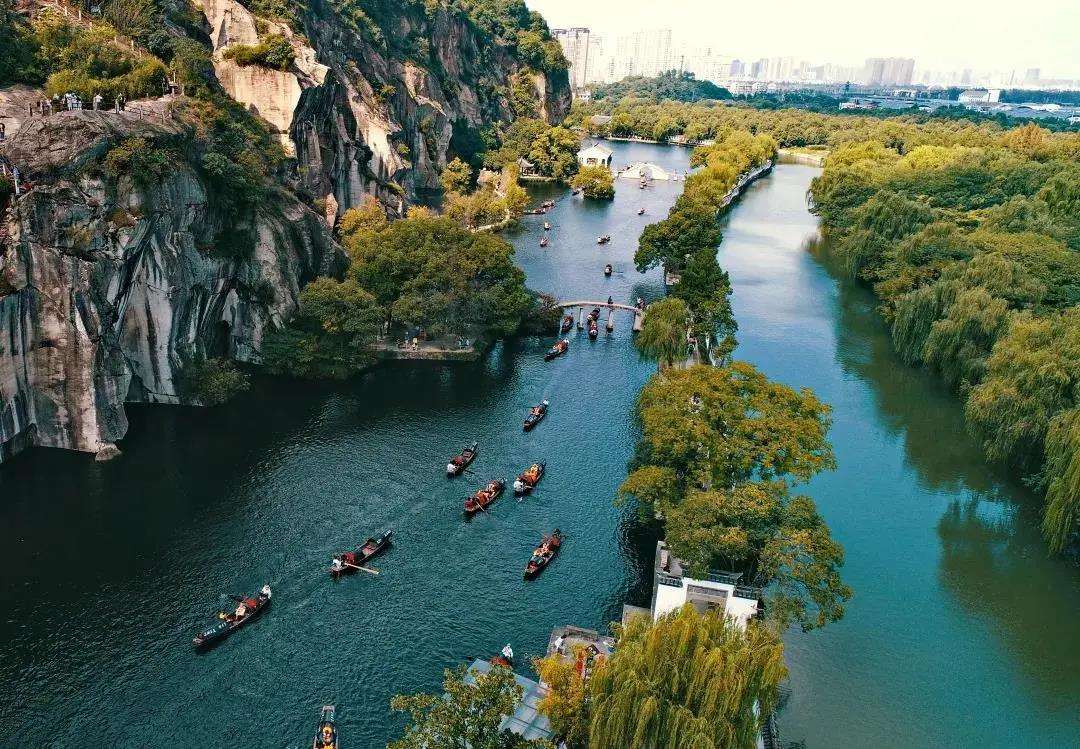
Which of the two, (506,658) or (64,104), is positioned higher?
(64,104)

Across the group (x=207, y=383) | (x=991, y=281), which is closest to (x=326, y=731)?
(x=207, y=383)

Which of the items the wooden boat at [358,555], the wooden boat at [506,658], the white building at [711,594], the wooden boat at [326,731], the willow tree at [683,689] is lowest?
the wooden boat at [326,731]

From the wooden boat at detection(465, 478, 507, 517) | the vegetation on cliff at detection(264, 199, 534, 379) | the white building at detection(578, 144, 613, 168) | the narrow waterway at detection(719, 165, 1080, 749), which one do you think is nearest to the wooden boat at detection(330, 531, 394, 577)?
the wooden boat at detection(465, 478, 507, 517)

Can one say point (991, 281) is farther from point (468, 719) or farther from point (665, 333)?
point (468, 719)

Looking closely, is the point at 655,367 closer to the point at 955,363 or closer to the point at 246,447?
the point at 955,363

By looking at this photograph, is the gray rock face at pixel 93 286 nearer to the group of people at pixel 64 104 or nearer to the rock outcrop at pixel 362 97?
the group of people at pixel 64 104

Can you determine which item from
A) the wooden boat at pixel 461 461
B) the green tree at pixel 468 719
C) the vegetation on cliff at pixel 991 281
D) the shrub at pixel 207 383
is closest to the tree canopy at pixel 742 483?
the wooden boat at pixel 461 461

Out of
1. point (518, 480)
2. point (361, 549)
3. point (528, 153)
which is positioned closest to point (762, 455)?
point (518, 480)
